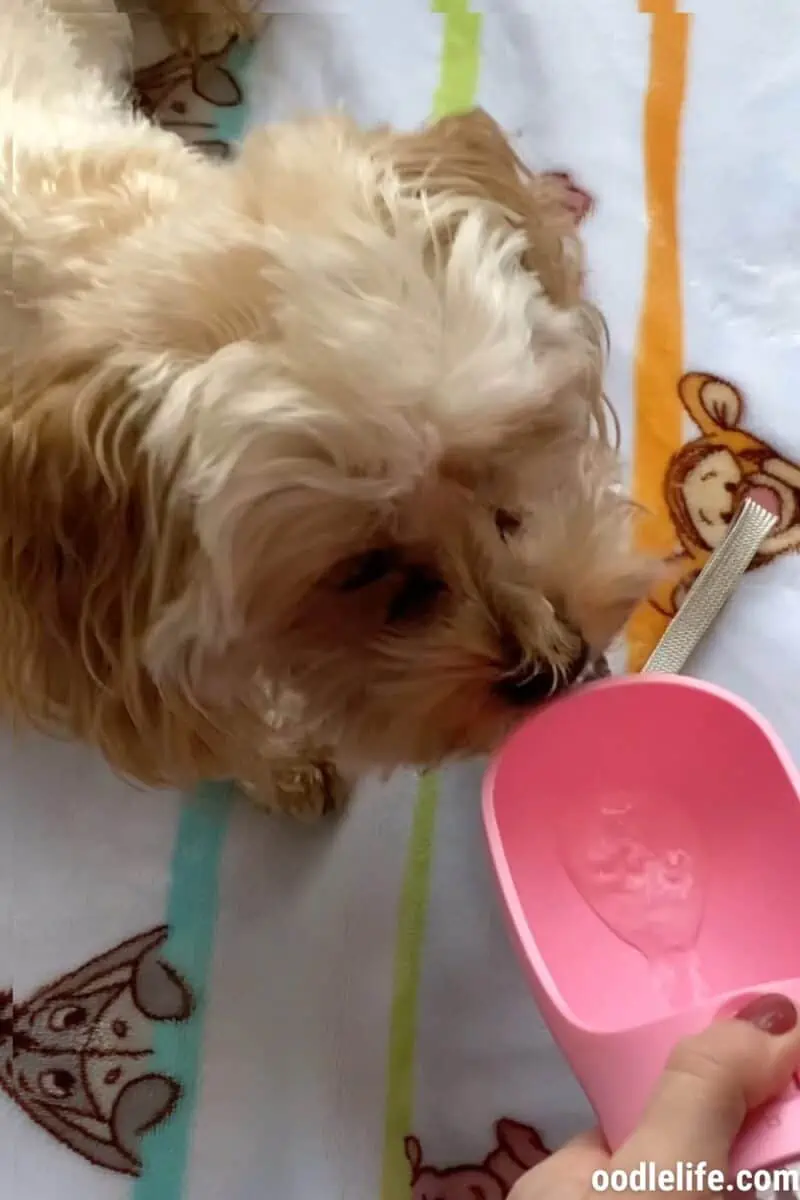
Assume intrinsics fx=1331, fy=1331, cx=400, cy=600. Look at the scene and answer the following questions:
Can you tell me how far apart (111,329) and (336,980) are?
576 mm

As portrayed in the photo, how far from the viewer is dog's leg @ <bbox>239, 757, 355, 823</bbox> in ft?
3.65

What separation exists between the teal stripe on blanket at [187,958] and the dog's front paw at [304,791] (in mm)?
47

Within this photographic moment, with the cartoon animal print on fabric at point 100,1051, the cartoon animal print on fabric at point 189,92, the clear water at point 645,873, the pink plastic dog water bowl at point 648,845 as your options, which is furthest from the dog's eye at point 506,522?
the cartoon animal print on fabric at point 189,92

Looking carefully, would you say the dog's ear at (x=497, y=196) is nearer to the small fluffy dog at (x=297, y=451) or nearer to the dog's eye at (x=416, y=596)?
the small fluffy dog at (x=297, y=451)

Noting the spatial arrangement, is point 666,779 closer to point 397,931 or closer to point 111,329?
point 397,931

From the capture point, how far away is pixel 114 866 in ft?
3.77

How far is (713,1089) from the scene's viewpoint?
0.72 meters

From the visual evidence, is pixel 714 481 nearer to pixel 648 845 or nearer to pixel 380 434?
pixel 648 845

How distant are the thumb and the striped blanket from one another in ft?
0.96

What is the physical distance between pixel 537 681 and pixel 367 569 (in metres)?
0.14

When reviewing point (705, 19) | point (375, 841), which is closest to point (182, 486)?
point (375, 841)

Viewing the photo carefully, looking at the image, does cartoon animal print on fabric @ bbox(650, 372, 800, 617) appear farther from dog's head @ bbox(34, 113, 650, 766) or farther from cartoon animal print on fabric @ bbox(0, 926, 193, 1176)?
cartoon animal print on fabric @ bbox(0, 926, 193, 1176)

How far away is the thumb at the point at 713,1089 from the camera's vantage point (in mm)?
701

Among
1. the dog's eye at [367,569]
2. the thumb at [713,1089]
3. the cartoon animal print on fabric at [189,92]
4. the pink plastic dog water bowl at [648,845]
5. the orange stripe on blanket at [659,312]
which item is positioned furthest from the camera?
the cartoon animal print on fabric at [189,92]
